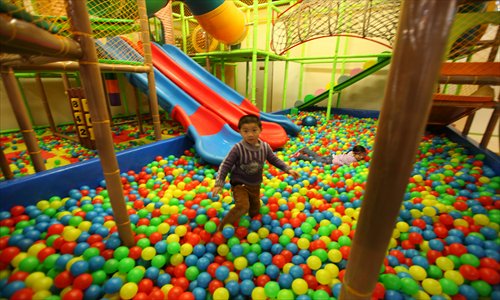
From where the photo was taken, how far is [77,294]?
88cm

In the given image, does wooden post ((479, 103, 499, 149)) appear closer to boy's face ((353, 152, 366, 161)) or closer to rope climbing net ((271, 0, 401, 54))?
boy's face ((353, 152, 366, 161))

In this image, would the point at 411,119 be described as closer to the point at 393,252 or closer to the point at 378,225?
the point at 378,225

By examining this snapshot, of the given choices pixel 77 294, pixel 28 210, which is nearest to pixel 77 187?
pixel 28 210

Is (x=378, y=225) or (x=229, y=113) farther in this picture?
(x=229, y=113)

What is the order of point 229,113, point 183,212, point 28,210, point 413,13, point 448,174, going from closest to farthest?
point 413,13 < point 28,210 < point 183,212 < point 448,174 < point 229,113

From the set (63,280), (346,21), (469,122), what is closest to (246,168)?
(63,280)

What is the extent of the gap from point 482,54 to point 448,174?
3318 millimetres

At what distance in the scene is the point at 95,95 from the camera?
2.87 ft

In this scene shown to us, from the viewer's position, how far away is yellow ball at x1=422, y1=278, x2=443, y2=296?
0.93 meters

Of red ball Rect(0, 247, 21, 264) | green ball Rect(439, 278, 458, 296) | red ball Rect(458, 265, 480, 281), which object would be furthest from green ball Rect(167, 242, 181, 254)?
red ball Rect(458, 265, 480, 281)

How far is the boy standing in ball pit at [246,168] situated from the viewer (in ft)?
4.22

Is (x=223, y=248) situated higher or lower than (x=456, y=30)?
lower

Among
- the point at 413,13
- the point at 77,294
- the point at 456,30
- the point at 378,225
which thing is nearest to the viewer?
the point at 413,13

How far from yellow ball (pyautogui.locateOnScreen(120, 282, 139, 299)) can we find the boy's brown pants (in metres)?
0.48
